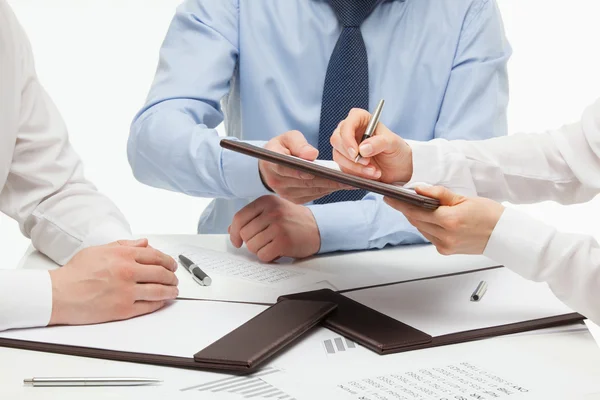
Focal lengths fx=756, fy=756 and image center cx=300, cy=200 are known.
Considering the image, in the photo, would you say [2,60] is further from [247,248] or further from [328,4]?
[328,4]

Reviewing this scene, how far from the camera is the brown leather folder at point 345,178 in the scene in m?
1.08

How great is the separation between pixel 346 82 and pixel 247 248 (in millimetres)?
508

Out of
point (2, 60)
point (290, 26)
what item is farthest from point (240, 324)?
point (290, 26)

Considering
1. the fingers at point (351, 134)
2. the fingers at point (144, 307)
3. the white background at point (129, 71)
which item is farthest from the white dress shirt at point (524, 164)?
the white background at point (129, 71)

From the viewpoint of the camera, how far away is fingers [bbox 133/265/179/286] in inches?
47.8

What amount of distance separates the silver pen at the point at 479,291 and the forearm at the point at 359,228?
1.02ft

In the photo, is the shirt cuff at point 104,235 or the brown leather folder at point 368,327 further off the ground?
the brown leather folder at point 368,327

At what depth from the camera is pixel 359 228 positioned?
1.59m

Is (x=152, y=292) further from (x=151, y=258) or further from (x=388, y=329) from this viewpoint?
(x=388, y=329)

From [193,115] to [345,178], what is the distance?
0.80 meters

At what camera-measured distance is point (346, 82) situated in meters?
1.80

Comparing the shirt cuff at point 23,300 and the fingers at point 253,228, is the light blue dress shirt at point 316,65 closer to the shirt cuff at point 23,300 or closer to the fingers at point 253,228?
the fingers at point 253,228

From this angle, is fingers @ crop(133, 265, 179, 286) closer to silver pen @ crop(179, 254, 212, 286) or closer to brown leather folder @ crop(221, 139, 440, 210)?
silver pen @ crop(179, 254, 212, 286)

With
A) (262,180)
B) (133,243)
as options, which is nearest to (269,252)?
(262,180)
